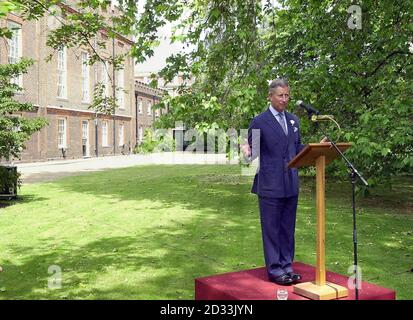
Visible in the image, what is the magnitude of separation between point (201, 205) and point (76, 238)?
5.04 m

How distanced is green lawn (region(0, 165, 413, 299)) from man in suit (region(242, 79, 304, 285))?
1473mm

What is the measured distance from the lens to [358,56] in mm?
13664

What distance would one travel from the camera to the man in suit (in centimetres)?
505

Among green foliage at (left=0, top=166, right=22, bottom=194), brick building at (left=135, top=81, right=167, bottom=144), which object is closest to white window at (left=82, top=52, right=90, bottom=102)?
brick building at (left=135, top=81, right=167, bottom=144)

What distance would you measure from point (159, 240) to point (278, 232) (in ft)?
14.2

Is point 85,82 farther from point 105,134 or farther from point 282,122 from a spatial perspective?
point 282,122

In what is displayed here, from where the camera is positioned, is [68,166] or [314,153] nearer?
[314,153]

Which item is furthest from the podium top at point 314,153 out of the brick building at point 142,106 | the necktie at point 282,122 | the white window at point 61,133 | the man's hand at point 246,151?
the brick building at point 142,106

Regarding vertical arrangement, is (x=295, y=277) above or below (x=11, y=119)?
below

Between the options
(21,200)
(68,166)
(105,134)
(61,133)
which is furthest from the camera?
(105,134)

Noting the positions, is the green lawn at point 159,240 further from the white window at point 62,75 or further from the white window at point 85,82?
the white window at point 85,82

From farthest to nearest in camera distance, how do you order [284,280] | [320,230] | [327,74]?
[327,74] → [284,280] → [320,230]

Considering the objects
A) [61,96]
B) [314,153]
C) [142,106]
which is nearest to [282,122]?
[314,153]

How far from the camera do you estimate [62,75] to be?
120ft
